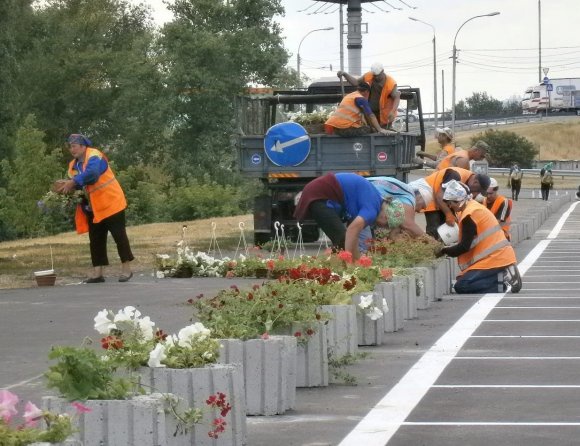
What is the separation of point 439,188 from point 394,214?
259cm

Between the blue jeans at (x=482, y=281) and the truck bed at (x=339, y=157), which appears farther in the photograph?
the truck bed at (x=339, y=157)

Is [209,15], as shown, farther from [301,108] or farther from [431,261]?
[431,261]

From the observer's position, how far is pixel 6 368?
11758 mm

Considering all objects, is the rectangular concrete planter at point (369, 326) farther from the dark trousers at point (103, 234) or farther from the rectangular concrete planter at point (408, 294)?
the dark trousers at point (103, 234)

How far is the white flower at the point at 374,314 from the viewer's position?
13.2m

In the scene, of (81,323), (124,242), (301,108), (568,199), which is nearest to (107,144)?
(568,199)

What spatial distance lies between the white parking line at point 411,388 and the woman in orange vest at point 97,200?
17.9ft

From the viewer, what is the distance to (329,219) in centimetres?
1700

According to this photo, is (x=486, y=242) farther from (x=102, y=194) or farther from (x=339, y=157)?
(x=339, y=157)

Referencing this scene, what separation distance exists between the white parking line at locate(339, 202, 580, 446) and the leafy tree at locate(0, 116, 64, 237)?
5290 cm

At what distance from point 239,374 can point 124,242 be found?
12286 mm

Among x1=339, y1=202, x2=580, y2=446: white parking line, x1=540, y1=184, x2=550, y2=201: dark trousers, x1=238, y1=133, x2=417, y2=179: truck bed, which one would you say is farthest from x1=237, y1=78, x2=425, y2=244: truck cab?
x1=540, y1=184, x2=550, y2=201: dark trousers

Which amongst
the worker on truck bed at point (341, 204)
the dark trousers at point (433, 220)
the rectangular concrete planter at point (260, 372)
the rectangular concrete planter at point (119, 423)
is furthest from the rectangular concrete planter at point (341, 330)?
the dark trousers at point (433, 220)

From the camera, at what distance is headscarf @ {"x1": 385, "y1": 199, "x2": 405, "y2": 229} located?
714 inches
